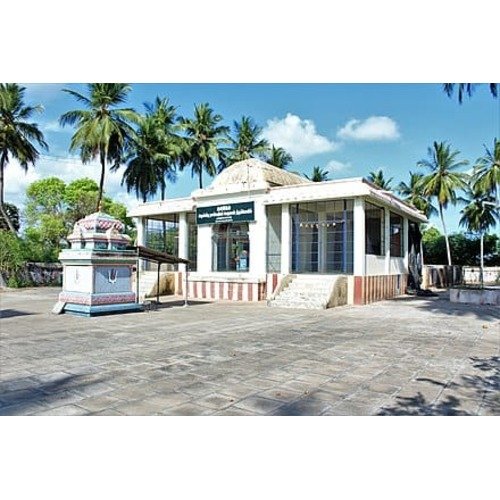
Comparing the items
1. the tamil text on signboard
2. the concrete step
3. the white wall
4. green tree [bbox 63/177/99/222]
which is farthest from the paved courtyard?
green tree [bbox 63/177/99/222]

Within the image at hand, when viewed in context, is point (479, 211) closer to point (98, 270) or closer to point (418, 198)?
point (418, 198)

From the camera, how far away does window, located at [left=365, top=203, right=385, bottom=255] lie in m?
15.3

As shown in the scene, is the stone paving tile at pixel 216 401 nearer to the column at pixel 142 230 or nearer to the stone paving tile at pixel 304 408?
the stone paving tile at pixel 304 408

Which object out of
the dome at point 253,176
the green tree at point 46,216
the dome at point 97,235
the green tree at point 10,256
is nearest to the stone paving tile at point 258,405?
the dome at point 97,235

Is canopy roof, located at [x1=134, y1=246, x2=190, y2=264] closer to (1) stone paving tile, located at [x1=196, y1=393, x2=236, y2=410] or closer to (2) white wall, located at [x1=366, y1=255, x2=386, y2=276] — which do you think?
(2) white wall, located at [x1=366, y1=255, x2=386, y2=276]

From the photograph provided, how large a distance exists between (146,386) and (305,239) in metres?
13.0

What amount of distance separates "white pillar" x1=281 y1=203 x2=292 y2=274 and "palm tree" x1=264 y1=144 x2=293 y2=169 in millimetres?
16991

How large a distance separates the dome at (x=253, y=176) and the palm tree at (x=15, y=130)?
13101 millimetres

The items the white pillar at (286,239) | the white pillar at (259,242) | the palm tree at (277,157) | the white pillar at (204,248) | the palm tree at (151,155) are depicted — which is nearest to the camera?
the white pillar at (286,239)

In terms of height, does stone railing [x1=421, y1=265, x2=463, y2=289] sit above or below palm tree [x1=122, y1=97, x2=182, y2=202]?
below

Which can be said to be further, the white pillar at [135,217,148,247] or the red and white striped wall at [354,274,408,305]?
the white pillar at [135,217,148,247]

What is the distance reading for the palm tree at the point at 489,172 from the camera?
28.0 meters

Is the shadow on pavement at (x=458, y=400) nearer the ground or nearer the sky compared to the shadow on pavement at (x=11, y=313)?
nearer the ground

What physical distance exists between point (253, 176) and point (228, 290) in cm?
397
